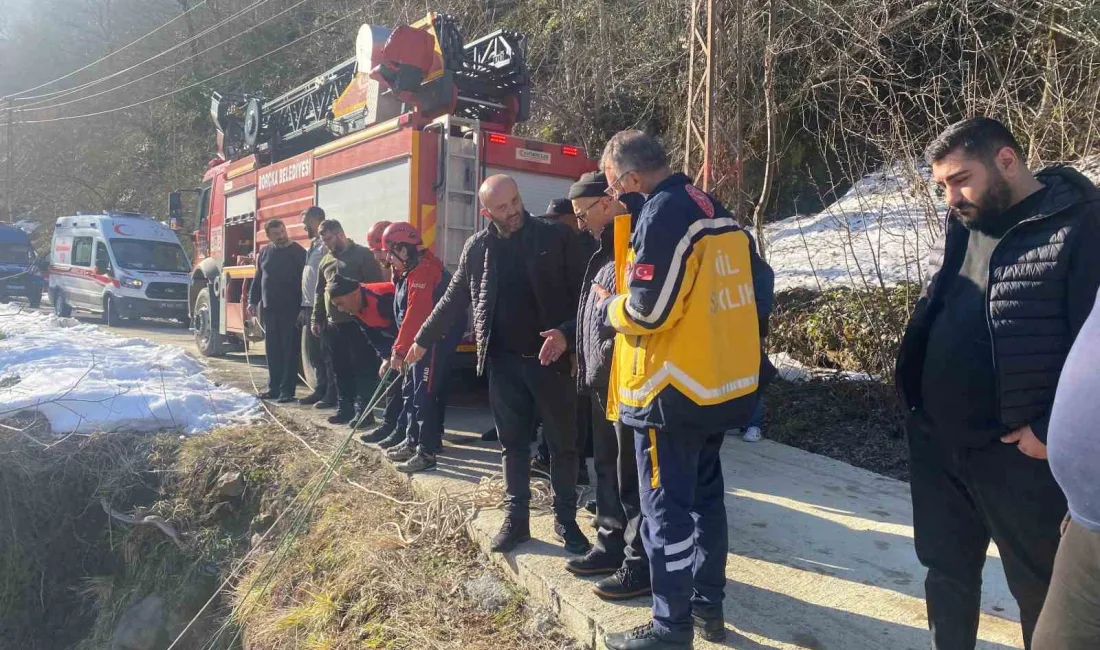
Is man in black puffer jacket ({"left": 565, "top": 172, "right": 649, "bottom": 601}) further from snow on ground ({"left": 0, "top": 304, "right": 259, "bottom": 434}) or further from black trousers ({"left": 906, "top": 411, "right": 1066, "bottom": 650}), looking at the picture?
snow on ground ({"left": 0, "top": 304, "right": 259, "bottom": 434})

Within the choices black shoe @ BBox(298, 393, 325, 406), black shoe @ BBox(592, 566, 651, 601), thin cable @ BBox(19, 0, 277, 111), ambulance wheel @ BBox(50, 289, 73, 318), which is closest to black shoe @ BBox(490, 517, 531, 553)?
black shoe @ BBox(592, 566, 651, 601)

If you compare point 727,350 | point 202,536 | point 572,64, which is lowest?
point 202,536

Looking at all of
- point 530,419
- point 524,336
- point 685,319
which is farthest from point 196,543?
point 685,319

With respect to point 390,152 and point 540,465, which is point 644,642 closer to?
point 540,465

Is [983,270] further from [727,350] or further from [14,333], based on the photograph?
[14,333]

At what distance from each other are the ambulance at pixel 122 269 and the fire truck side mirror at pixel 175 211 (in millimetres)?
4366

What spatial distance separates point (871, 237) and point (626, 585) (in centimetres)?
648

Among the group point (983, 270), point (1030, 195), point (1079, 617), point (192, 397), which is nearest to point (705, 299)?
point (983, 270)

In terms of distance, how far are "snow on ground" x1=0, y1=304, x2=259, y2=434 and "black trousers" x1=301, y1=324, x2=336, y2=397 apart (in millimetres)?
590

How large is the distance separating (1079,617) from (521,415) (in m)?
2.48

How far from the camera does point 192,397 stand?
6.59 metres

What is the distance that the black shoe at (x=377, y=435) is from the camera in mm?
5562

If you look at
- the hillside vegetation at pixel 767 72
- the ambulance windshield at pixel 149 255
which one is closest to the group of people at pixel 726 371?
the hillside vegetation at pixel 767 72

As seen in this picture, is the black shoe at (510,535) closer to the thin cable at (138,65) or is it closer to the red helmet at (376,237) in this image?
the red helmet at (376,237)
